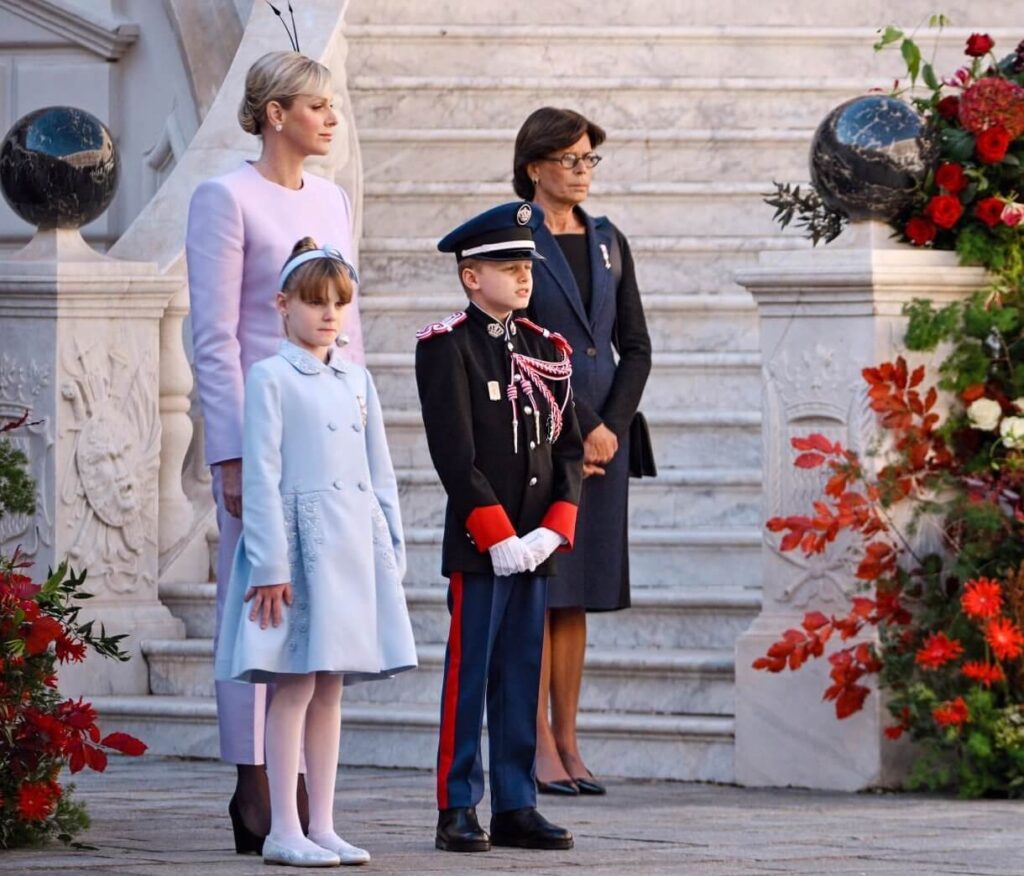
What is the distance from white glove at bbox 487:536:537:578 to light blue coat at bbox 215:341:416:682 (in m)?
0.26

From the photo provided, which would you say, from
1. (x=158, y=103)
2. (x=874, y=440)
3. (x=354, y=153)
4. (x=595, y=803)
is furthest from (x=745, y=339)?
(x=158, y=103)

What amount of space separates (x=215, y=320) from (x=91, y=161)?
301cm

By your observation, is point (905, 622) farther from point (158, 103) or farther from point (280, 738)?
point (158, 103)

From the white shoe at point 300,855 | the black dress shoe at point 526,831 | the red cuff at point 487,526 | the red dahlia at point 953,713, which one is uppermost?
the red cuff at point 487,526

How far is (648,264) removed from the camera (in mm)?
10695

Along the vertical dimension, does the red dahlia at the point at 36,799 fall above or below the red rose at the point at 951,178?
below

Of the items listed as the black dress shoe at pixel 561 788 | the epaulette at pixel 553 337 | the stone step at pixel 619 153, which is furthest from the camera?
the stone step at pixel 619 153

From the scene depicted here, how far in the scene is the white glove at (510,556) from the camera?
620 centimetres

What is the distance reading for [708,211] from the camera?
10914 millimetres

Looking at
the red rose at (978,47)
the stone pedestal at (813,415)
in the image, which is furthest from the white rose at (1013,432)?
the red rose at (978,47)

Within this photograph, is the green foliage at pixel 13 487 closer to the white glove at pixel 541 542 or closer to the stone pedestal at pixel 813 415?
the white glove at pixel 541 542

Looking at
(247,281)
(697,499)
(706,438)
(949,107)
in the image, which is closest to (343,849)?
(247,281)

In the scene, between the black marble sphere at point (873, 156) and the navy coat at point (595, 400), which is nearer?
the navy coat at point (595, 400)

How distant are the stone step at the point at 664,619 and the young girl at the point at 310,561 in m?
2.54
